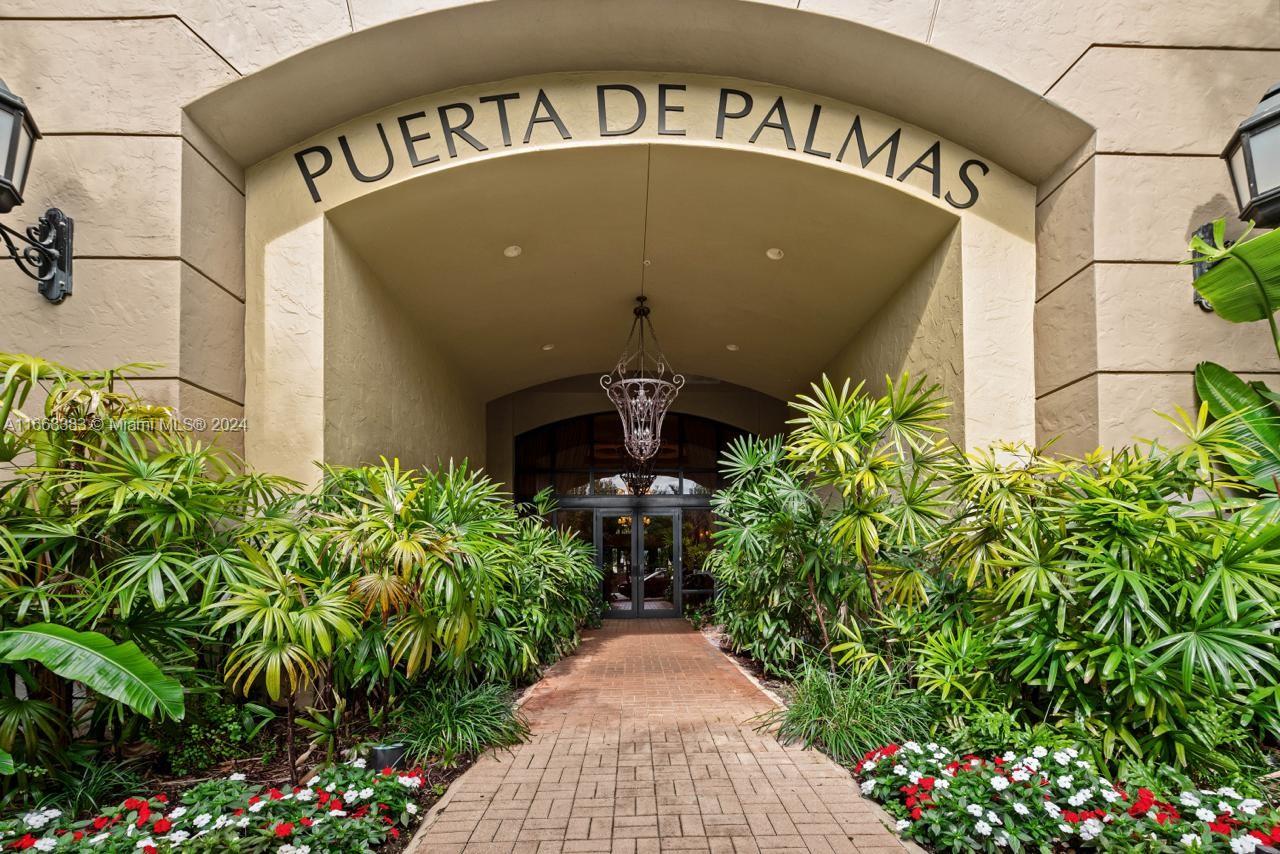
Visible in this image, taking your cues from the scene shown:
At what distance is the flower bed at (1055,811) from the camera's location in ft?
9.20

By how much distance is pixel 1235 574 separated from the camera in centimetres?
320

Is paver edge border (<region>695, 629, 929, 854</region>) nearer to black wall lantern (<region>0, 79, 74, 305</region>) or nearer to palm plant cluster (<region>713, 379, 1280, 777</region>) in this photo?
palm plant cluster (<region>713, 379, 1280, 777</region>)

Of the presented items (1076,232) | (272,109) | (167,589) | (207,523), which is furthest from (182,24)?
(1076,232)

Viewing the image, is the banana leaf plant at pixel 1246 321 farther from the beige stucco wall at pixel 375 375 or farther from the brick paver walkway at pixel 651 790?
the beige stucco wall at pixel 375 375

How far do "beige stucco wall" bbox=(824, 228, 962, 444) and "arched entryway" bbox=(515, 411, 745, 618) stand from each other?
544 cm

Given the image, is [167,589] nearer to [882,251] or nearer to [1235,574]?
[1235,574]

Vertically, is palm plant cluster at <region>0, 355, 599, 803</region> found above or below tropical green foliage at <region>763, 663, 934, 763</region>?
above

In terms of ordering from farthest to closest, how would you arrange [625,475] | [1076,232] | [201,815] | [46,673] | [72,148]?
[625,475]
[1076,232]
[72,148]
[46,673]
[201,815]

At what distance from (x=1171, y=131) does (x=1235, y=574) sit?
3.07m

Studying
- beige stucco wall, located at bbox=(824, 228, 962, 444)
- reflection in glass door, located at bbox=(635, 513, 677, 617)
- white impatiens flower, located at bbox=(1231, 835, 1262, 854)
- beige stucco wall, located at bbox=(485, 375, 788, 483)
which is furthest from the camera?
reflection in glass door, located at bbox=(635, 513, 677, 617)

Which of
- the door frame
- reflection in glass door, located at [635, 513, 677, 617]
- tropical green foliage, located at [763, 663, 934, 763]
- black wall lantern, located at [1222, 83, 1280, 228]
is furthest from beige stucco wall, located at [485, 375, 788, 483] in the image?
black wall lantern, located at [1222, 83, 1280, 228]

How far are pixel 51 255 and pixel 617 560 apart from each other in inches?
349

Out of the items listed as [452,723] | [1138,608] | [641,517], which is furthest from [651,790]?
[641,517]

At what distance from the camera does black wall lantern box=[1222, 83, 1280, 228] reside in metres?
3.29
